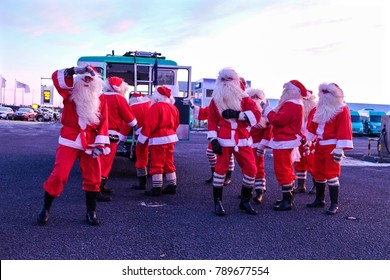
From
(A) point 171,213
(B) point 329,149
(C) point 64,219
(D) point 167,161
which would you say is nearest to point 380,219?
(B) point 329,149

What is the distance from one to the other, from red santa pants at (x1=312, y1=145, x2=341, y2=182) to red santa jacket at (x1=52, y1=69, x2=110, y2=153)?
3305mm

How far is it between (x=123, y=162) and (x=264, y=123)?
233 inches

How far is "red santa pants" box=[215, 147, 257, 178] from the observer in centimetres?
606

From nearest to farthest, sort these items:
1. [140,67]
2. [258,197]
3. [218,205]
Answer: [218,205] < [258,197] < [140,67]

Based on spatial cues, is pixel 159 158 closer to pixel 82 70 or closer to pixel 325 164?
pixel 82 70

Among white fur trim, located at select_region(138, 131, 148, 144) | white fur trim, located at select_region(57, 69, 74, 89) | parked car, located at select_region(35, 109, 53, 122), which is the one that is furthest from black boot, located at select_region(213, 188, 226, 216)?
parked car, located at select_region(35, 109, 53, 122)

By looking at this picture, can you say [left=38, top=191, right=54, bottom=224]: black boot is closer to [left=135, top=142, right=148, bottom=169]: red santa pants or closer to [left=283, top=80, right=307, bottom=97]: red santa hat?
[left=135, top=142, right=148, bottom=169]: red santa pants

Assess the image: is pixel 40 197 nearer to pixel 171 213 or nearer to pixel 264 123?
pixel 171 213

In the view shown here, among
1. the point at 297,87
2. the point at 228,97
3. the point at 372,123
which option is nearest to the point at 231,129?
the point at 228,97

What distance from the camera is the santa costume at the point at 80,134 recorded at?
5.22 metres

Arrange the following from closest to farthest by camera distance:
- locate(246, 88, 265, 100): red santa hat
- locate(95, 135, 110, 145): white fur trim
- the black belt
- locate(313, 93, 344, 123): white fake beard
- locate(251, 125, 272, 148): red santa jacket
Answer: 1. locate(95, 135, 110, 145): white fur trim
2. locate(313, 93, 344, 123): white fake beard
3. the black belt
4. locate(251, 125, 272, 148): red santa jacket
5. locate(246, 88, 265, 100): red santa hat

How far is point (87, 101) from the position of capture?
17.3ft

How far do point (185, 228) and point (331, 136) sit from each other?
9.10 feet

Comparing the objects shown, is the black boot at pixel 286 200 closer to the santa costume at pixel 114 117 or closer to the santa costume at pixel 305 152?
the santa costume at pixel 305 152
